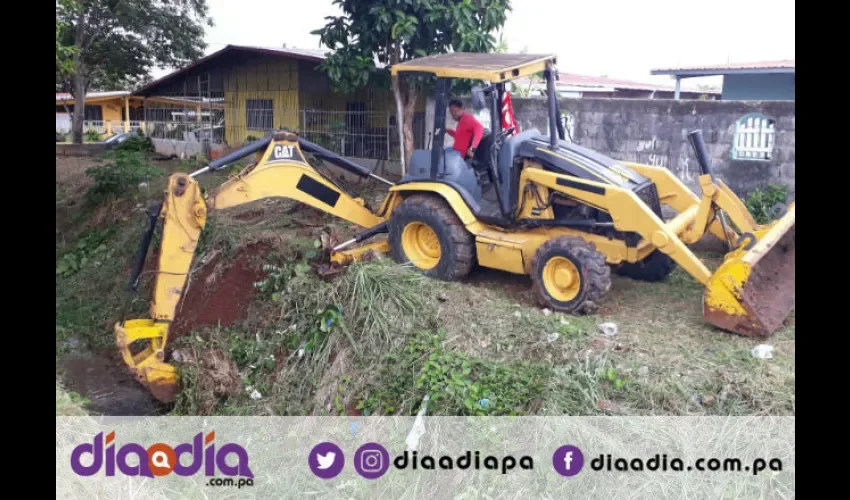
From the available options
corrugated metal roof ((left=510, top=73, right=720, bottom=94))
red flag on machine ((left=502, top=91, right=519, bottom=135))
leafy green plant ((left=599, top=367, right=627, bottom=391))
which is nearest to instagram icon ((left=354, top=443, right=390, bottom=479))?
A: leafy green plant ((left=599, top=367, right=627, bottom=391))

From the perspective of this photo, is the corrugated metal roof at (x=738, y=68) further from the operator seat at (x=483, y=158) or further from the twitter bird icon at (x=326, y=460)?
the twitter bird icon at (x=326, y=460)

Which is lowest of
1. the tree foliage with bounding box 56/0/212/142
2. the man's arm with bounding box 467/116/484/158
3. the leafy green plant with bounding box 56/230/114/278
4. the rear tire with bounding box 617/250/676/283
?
the leafy green plant with bounding box 56/230/114/278

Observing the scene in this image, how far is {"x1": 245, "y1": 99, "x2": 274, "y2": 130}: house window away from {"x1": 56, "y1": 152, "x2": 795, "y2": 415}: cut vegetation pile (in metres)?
9.14

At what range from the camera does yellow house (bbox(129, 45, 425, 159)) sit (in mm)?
14031

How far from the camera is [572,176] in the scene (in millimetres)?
6562

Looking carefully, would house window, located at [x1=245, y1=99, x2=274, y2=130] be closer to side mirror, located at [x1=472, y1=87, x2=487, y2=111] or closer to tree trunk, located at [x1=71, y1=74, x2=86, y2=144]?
tree trunk, located at [x1=71, y1=74, x2=86, y2=144]

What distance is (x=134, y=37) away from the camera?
71.9ft

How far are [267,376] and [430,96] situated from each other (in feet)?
21.5

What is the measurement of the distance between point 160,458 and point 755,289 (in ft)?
15.7

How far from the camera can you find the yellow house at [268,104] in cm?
1403

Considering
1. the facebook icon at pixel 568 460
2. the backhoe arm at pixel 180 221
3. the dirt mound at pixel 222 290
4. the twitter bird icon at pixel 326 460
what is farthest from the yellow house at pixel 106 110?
the facebook icon at pixel 568 460

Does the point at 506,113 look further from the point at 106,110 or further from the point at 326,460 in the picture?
the point at 106,110

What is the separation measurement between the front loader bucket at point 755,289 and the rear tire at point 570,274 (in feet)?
2.90
